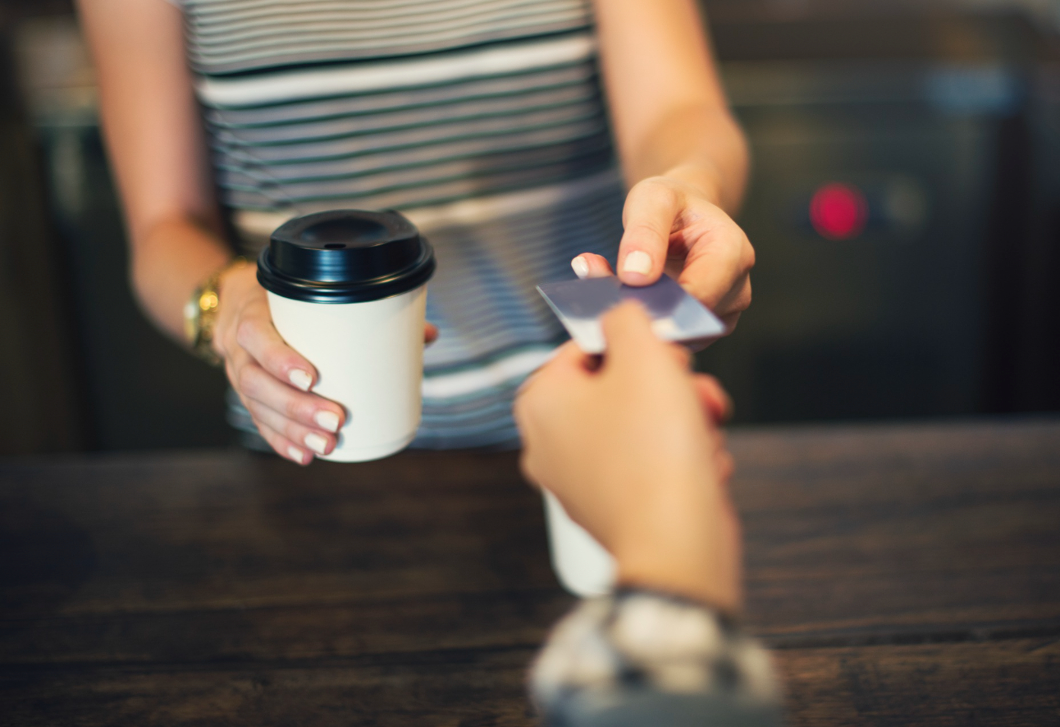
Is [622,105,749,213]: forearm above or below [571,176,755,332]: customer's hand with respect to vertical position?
below

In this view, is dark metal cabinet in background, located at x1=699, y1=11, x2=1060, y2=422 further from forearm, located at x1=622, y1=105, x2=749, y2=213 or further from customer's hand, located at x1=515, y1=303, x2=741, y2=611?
customer's hand, located at x1=515, y1=303, x2=741, y2=611

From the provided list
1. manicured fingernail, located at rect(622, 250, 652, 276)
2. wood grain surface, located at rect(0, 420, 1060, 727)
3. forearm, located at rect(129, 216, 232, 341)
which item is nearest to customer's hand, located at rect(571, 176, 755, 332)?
manicured fingernail, located at rect(622, 250, 652, 276)

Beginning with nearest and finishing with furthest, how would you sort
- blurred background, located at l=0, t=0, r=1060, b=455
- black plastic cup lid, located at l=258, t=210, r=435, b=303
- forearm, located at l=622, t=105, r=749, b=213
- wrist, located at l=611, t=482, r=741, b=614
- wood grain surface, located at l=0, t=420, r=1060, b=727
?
wrist, located at l=611, t=482, r=741, b=614 → black plastic cup lid, located at l=258, t=210, r=435, b=303 → wood grain surface, located at l=0, t=420, r=1060, b=727 → forearm, located at l=622, t=105, r=749, b=213 → blurred background, located at l=0, t=0, r=1060, b=455

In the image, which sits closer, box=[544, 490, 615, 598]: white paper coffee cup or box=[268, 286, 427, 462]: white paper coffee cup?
box=[268, 286, 427, 462]: white paper coffee cup

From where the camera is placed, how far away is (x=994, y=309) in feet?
5.38

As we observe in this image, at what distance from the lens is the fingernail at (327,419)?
0.50 metres

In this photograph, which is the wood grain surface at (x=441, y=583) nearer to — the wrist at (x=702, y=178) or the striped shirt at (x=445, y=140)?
the striped shirt at (x=445, y=140)

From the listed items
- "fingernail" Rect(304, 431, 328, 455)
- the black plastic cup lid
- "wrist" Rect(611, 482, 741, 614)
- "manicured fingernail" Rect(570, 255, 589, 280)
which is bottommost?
"fingernail" Rect(304, 431, 328, 455)

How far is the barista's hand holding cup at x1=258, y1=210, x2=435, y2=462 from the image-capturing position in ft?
1.48

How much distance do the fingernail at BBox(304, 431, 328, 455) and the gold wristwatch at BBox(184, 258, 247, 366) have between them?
0.60ft

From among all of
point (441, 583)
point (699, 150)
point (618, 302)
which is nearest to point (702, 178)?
point (699, 150)

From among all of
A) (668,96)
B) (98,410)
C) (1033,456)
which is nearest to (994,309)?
(1033,456)

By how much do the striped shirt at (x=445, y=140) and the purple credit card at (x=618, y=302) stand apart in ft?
1.15

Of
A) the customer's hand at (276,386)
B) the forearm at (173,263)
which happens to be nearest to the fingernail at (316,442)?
the customer's hand at (276,386)
